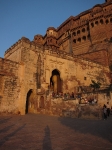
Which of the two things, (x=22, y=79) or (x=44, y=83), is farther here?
(x=44, y=83)

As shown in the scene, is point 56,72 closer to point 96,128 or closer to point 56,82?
point 56,82

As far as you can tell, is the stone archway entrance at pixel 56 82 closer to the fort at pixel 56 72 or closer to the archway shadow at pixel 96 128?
the fort at pixel 56 72

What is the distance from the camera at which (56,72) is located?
20266 millimetres

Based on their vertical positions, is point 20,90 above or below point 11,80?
below

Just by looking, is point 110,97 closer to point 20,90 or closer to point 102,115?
point 102,115

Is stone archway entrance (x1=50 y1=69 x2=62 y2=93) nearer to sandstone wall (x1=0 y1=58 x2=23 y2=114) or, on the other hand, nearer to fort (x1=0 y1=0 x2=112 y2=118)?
fort (x1=0 y1=0 x2=112 y2=118)

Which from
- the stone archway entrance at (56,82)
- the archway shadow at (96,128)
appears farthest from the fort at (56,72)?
the archway shadow at (96,128)

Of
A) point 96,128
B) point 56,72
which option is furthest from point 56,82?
point 96,128

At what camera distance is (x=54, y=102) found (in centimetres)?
1314

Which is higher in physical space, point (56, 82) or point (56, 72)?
point (56, 72)

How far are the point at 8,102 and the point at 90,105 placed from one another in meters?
7.54

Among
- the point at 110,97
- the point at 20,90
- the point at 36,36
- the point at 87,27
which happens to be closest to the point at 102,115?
the point at 110,97

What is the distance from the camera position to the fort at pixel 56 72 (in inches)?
517

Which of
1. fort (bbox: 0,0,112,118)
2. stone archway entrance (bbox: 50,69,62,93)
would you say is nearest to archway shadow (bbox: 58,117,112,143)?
fort (bbox: 0,0,112,118)
